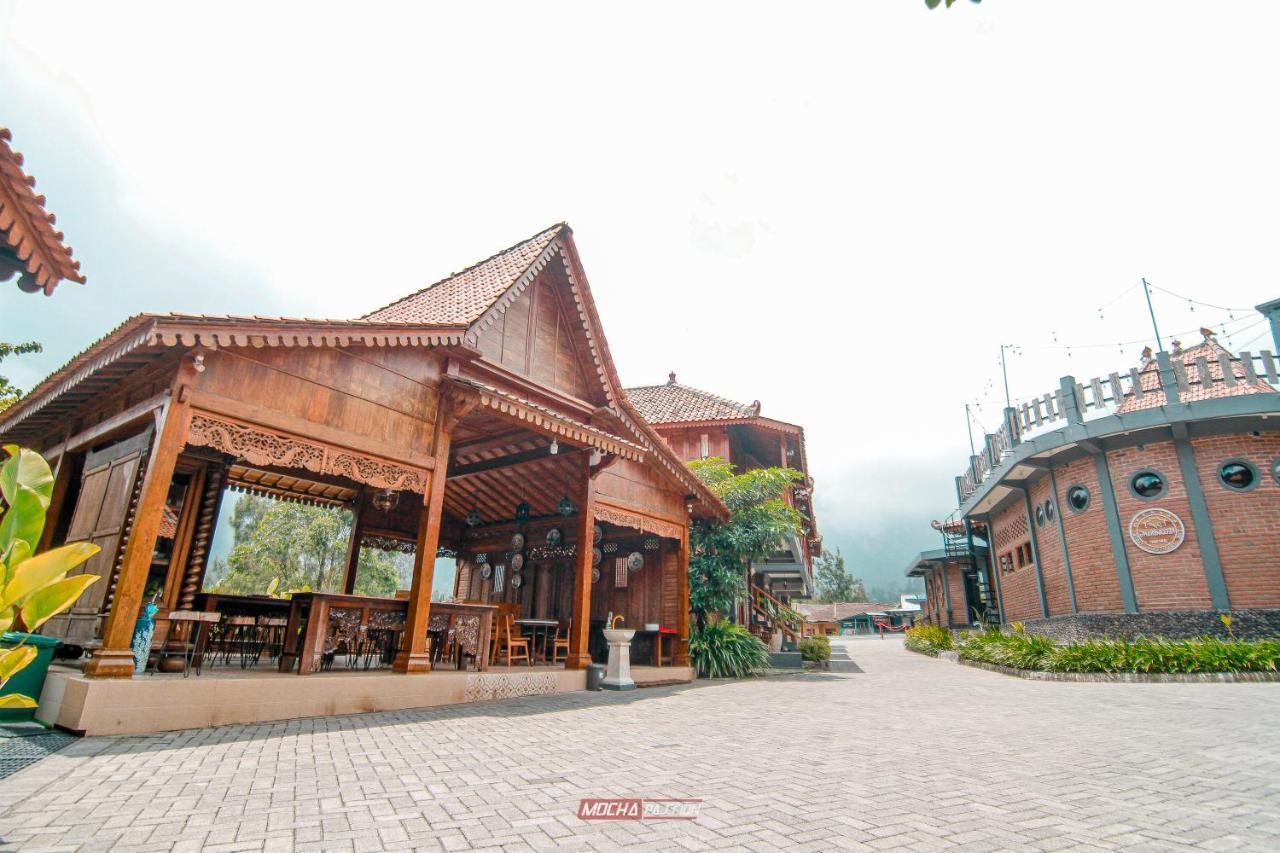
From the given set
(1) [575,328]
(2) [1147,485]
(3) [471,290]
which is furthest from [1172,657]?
(3) [471,290]

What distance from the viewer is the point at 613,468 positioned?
11289mm

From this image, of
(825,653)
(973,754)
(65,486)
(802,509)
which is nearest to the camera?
(973,754)

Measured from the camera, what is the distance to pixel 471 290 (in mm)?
10688

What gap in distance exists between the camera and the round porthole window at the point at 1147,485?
1443 centimetres

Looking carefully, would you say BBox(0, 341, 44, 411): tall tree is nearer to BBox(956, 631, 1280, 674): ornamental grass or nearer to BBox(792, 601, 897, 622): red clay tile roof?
BBox(956, 631, 1280, 674): ornamental grass

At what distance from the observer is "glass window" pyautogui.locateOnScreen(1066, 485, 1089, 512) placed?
15875 mm

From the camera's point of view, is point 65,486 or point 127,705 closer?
point 127,705

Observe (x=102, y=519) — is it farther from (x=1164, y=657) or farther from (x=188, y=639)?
(x=1164, y=657)

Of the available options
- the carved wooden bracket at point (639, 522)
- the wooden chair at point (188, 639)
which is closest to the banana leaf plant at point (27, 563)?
the wooden chair at point (188, 639)

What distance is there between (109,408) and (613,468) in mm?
7206

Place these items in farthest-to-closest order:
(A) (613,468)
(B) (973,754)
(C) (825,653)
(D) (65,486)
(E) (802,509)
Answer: (E) (802,509) < (C) (825,653) < (A) (613,468) < (D) (65,486) < (B) (973,754)

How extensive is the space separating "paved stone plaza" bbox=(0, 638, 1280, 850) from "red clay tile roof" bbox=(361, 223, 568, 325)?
5655mm

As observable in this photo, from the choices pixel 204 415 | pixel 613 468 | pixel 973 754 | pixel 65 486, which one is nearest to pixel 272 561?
pixel 65 486

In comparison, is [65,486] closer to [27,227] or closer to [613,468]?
[27,227]
